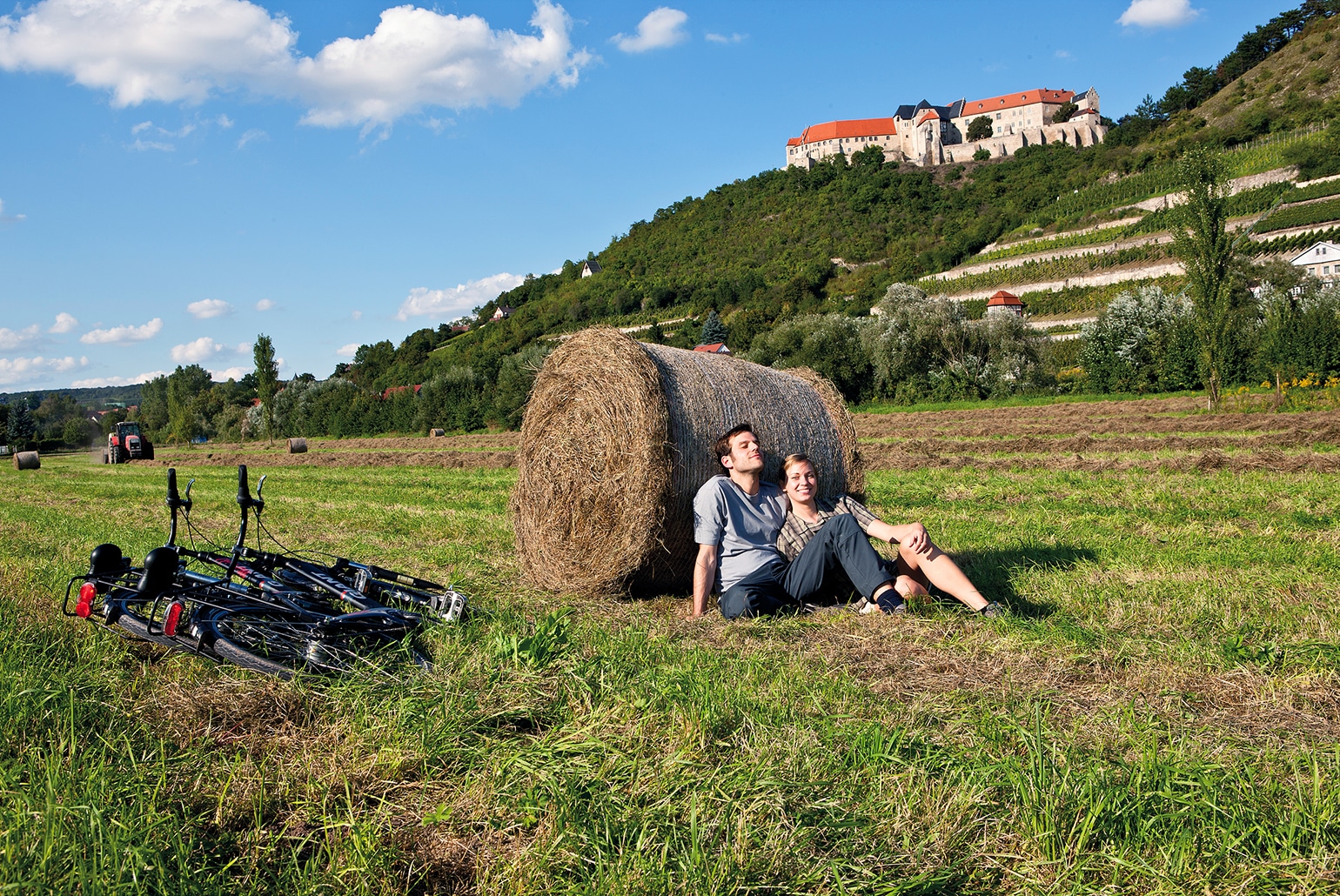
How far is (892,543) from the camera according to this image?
5605mm

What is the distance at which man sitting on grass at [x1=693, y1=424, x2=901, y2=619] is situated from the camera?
521cm

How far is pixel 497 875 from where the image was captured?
2.39m

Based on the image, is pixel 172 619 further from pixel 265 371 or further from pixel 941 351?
pixel 265 371

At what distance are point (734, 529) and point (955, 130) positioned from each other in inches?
5657

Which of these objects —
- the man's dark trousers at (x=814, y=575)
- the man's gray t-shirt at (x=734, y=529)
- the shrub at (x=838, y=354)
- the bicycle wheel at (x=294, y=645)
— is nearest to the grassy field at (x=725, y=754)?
the bicycle wheel at (x=294, y=645)

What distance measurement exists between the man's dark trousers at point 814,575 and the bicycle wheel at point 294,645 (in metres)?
2.08

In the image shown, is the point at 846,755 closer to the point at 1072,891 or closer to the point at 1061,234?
the point at 1072,891

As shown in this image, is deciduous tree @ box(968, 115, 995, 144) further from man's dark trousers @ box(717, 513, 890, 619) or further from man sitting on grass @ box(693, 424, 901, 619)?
man's dark trousers @ box(717, 513, 890, 619)

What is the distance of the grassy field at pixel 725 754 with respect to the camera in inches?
94.2

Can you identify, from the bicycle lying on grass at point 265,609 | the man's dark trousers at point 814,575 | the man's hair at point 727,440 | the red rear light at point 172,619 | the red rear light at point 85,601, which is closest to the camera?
the red rear light at point 172,619

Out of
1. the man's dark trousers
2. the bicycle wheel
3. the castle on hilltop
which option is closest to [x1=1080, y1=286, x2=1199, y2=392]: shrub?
the man's dark trousers

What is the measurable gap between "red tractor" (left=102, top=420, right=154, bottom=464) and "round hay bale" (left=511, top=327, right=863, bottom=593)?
3500 centimetres

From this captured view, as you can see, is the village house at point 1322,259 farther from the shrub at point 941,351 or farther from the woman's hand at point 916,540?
the woman's hand at point 916,540

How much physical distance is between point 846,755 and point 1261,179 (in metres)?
73.7
